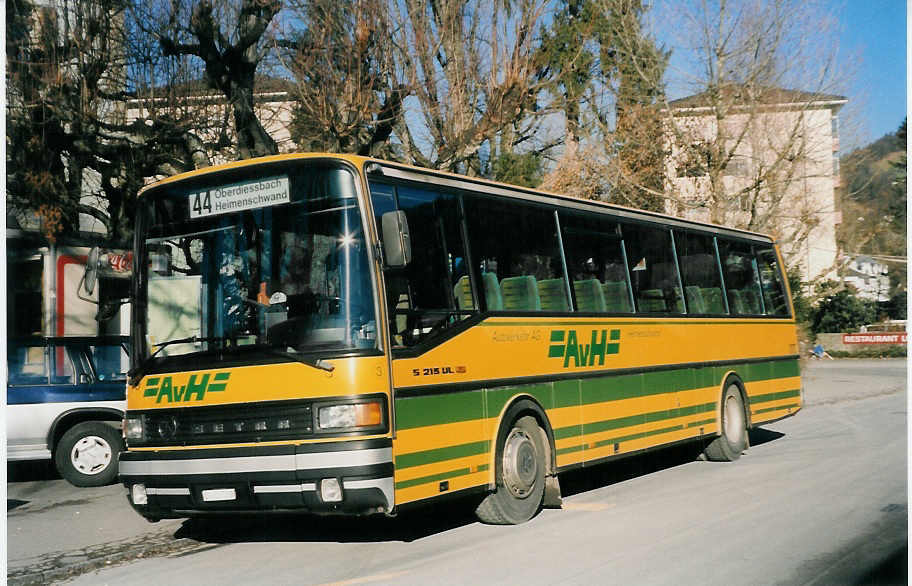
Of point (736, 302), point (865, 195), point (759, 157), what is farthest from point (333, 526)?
point (865, 195)

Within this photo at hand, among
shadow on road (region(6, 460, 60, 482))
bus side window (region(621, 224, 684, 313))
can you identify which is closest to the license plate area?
bus side window (region(621, 224, 684, 313))

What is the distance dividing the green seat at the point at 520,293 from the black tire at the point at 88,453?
5927 mm

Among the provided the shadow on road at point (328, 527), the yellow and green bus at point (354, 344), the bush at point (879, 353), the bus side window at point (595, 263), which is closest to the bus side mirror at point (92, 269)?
the yellow and green bus at point (354, 344)

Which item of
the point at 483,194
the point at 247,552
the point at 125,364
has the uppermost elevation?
the point at 483,194

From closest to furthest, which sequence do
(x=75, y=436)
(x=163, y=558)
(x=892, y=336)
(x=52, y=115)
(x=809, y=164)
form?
(x=163, y=558)
(x=75, y=436)
(x=52, y=115)
(x=809, y=164)
(x=892, y=336)

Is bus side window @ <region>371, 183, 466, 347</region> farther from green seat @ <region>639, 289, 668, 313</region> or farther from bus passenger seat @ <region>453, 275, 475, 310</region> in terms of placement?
green seat @ <region>639, 289, 668, 313</region>

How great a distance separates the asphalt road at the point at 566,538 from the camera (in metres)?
7.12

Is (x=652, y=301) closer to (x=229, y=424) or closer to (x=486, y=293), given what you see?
(x=486, y=293)

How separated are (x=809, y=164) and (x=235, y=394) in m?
23.6

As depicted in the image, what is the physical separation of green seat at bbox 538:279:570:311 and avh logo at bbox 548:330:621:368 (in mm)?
259

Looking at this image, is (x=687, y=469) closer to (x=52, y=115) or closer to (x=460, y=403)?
(x=460, y=403)

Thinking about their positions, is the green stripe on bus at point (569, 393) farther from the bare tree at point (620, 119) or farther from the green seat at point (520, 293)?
the bare tree at point (620, 119)

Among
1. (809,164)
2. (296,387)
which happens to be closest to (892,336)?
(809,164)

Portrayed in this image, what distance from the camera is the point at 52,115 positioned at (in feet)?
58.3
